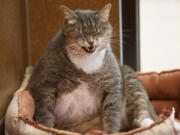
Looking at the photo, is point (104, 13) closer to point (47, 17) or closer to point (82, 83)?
point (82, 83)

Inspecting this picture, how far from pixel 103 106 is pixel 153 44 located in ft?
4.98

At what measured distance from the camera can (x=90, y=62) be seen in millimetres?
1547

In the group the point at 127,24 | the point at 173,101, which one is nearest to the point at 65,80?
the point at 173,101

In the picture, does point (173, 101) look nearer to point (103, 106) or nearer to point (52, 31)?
point (103, 106)

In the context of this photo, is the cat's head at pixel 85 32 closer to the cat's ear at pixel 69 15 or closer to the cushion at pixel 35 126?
the cat's ear at pixel 69 15

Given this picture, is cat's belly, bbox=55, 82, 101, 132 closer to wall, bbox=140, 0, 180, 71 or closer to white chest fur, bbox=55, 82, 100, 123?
white chest fur, bbox=55, 82, 100, 123

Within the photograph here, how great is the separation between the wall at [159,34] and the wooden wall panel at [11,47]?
1352 mm

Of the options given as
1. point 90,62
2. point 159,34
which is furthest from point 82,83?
point 159,34

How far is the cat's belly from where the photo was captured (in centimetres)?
156

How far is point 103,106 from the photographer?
1.62 meters

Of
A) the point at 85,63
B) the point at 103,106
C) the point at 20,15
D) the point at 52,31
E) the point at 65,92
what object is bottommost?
the point at 103,106

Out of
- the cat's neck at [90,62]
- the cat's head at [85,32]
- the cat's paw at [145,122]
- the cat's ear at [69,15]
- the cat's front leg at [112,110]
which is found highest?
the cat's ear at [69,15]

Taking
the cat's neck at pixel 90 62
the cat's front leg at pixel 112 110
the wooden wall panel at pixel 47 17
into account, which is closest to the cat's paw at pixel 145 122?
the cat's front leg at pixel 112 110

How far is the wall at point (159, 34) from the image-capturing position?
276 centimetres
